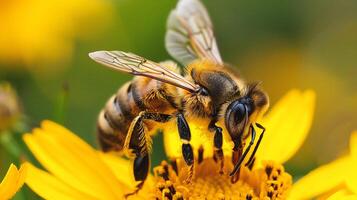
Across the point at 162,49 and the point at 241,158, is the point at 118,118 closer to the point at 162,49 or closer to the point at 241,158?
the point at 241,158

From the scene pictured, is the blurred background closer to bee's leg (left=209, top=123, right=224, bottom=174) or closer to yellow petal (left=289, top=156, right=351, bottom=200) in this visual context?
yellow petal (left=289, top=156, right=351, bottom=200)

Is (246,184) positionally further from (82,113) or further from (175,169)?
(82,113)

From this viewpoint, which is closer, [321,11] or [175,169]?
[175,169]

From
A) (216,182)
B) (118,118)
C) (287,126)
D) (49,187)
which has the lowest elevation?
(49,187)

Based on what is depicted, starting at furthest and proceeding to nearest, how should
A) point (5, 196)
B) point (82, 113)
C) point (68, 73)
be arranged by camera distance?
point (68, 73) < point (82, 113) < point (5, 196)

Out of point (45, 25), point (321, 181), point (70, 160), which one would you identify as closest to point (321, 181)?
point (321, 181)

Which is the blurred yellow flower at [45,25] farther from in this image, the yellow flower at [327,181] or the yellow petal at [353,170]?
the yellow petal at [353,170]

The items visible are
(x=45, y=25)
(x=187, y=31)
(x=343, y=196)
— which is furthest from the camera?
(x=45, y=25)

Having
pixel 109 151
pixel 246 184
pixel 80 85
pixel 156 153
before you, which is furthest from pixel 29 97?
pixel 246 184
